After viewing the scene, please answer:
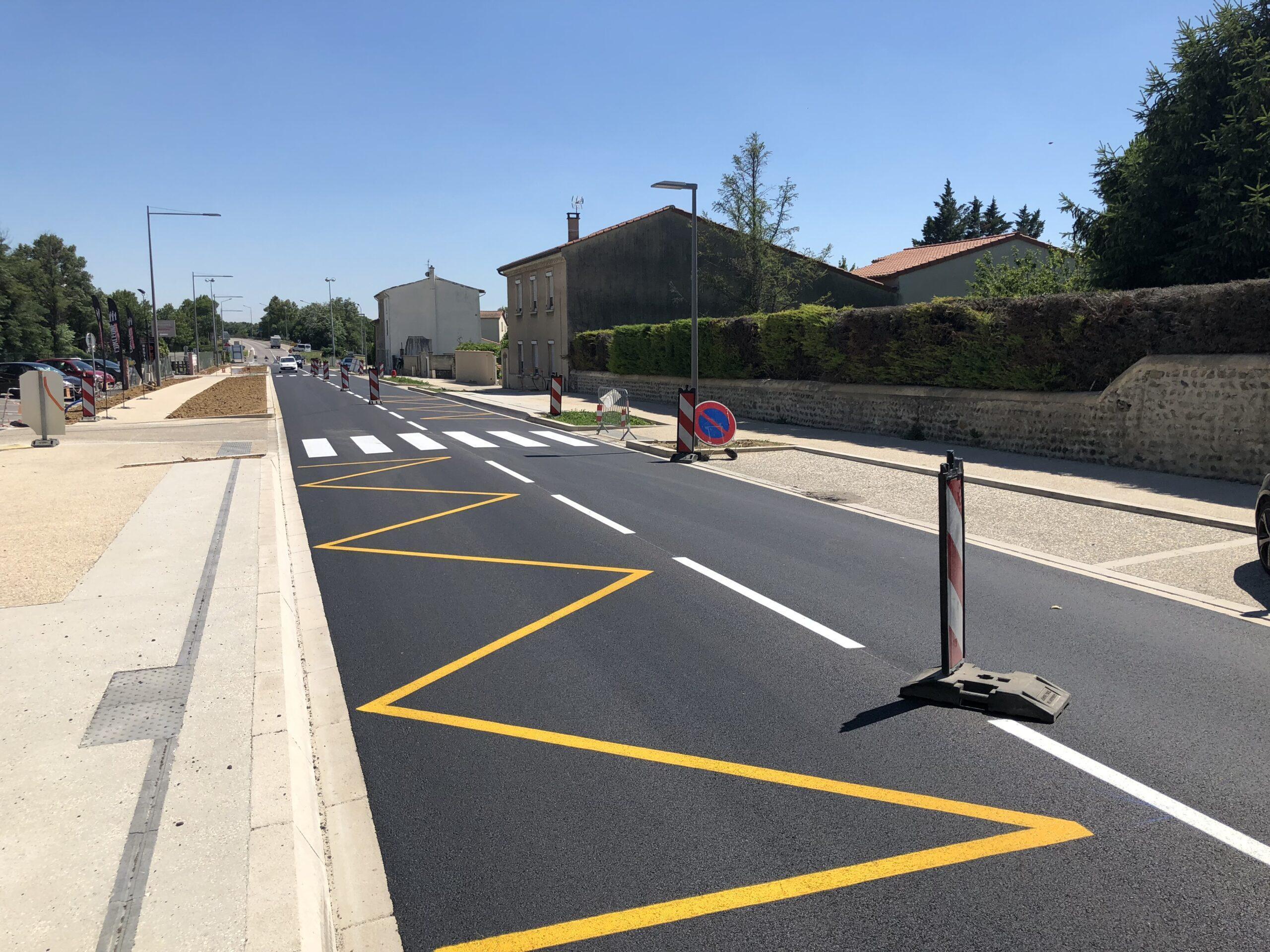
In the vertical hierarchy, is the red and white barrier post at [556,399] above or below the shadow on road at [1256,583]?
above

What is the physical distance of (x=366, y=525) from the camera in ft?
34.9

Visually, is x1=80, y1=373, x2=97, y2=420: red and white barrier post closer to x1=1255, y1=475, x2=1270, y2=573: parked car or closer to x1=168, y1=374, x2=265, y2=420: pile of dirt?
x1=168, y1=374, x2=265, y2=420: pile of dirt

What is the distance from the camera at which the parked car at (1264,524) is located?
304 inches

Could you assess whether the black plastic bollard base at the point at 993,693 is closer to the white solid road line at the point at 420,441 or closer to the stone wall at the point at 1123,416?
the stone wall at the point at 1123,416

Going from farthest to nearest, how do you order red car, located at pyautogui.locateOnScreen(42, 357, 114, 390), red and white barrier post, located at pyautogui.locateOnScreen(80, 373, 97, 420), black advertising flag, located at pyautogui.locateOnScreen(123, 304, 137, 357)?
black advertising flag, located at pyautogui.locateOnScreen(123, 304, 137, 357) → red car, located at pyautogui.locateOnScreen(42, 357, 114, 390) → red and white barrier post, located at pyautogui.locateOnScreen(80, 373, 97, 420)

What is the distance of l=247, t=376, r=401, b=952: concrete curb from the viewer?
307 centimetres

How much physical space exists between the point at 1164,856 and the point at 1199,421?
1139 cm

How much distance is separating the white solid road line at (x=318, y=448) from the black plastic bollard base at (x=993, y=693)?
14436 mm

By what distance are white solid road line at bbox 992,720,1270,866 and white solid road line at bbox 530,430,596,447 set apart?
15592 millimetres

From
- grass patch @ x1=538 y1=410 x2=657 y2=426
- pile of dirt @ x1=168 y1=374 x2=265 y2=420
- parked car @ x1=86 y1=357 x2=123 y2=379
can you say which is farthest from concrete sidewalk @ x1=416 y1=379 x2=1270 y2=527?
parked car @ x1=86 y1=357 x2=123 y2=379

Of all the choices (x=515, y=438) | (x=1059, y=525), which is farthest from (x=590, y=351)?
(x=1059, y=525)

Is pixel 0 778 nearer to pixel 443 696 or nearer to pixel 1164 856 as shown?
pixel 443 696

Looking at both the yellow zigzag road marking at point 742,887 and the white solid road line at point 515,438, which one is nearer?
the yellow zigzag road marking at point 742,887

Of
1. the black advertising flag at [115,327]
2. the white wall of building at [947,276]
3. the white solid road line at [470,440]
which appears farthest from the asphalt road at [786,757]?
the white wall of building at [947,276]
